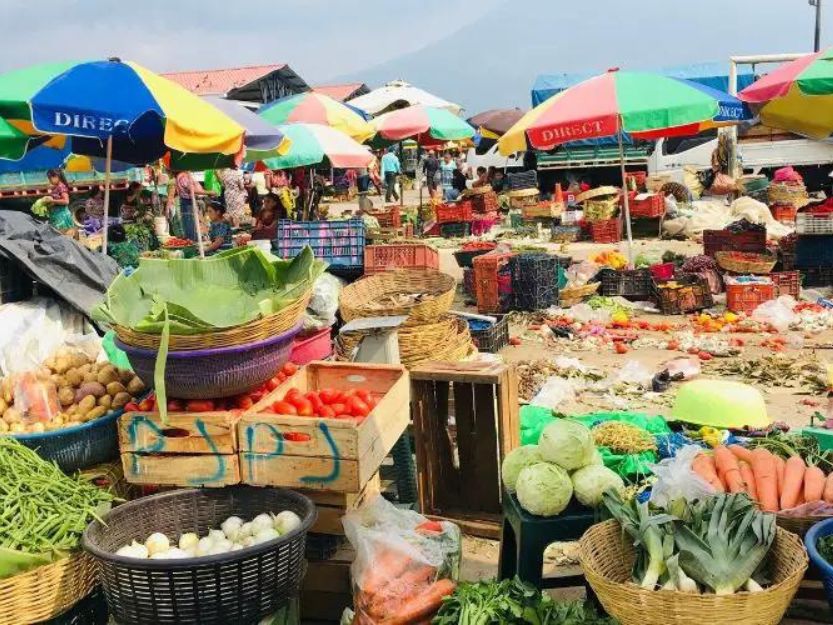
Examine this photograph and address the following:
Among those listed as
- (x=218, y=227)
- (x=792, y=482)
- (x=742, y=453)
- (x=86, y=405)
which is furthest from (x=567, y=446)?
(x=218, y=227)

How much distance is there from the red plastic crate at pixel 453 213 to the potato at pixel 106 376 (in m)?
14.4

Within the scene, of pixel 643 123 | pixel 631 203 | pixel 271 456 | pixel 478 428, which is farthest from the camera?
pixel 631 203

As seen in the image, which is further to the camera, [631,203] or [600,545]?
[631,203]

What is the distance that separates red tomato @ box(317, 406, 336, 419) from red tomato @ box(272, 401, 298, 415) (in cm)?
12

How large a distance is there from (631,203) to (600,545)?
14.2m

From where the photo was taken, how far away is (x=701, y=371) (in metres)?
7.89

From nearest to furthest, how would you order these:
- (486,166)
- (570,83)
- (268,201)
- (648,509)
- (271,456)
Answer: (648,509) → (271,456) → (268,201) → (570,83) → (486,166)

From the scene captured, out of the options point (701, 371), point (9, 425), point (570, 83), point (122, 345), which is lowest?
point (701, 371)

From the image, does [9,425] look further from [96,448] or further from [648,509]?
[648,509]

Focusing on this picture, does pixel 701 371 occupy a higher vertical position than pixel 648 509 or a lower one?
lower

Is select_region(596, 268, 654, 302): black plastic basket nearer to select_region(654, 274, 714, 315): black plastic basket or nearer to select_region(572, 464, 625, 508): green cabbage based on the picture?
select_region(654, 274, 714, 315): black plastic basket

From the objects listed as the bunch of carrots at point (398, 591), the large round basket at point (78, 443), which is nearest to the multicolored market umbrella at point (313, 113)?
the large round basket at point (78, 443)

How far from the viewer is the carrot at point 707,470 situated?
3574 mm

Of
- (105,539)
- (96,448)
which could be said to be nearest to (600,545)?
(105,539)
